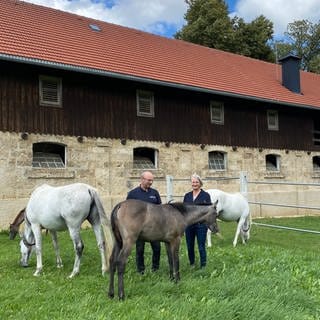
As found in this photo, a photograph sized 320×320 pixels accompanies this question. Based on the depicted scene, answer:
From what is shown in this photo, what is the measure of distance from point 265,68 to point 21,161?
1726cm

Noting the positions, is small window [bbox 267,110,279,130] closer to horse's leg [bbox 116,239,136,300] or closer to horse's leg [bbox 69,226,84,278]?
horse's leg [bbox 69,226,84,278]

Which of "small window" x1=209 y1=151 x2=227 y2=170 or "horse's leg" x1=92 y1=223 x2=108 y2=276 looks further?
"small window" x1=209 y1=151 x2=227 y2=170

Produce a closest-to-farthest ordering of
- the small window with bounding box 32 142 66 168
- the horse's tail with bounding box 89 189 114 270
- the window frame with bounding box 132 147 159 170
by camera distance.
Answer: the horse's tail with bounding box 89 189 114 270
the small window with bounding box 32 142 66 168
the window frame with bounding box 132 147 159 170

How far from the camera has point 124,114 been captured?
53.4 ft

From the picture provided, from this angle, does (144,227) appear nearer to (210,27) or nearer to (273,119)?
(273,119)

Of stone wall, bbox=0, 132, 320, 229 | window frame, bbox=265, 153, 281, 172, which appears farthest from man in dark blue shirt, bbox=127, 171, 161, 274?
window frame, bbox=265, 153, 281, 172

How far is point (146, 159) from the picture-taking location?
56.5 feet

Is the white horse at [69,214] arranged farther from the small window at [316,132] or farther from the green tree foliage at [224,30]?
the green tree foliage at [224,30]

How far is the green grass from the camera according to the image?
4750 millimetres

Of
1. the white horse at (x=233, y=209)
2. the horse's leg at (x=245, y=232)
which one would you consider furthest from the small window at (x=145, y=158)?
the horse's leg at (x=245, y=232)

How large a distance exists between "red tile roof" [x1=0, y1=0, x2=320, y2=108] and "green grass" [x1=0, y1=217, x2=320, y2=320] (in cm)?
849

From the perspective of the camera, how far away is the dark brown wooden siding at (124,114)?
1388 cm

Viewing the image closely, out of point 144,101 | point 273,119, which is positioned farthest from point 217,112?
point 144,101

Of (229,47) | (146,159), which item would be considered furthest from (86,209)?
(229,47)
